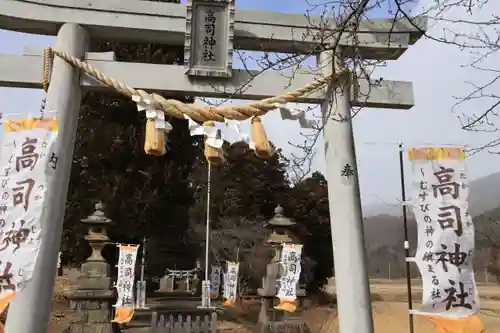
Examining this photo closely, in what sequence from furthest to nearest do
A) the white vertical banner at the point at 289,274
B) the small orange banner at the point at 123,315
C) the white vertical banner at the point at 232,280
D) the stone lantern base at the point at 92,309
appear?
1. the white vertical banner at the point at 232,280
2. the white vertical banner at the point at 289,274
3. the small orange banner at the point at 123,315
4. the stone lantern base at the point at 92,309

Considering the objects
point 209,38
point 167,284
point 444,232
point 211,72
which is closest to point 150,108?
point 211,72

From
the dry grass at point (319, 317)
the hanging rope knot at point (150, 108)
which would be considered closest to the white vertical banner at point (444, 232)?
the hanging rope knot at point (150, 108)

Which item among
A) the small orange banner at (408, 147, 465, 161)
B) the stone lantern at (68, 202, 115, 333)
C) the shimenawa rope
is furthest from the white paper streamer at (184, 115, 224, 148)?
the stone lantern at (68, 202, 115, 333)

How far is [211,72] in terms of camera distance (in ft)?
15.8

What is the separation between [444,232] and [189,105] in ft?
8.96

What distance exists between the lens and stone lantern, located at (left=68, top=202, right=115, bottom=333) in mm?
9742

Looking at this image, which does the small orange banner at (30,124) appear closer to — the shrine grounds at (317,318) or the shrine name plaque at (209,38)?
the shrine name plaque at (209,38)

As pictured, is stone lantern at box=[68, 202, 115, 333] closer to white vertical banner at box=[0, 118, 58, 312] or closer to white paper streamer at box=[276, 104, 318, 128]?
white vertical banner at box=[0, 118, 58, 312]

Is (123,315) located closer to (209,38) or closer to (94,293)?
(94,293)

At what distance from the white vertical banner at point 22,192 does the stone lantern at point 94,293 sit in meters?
5.97

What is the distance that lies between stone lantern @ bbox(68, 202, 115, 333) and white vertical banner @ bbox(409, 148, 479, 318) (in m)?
7.48

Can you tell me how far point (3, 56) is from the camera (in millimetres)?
4648

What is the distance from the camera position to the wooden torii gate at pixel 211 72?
4.58m

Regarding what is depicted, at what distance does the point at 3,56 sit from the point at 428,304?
4731 millimetres
